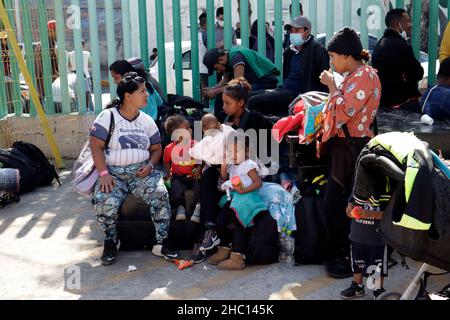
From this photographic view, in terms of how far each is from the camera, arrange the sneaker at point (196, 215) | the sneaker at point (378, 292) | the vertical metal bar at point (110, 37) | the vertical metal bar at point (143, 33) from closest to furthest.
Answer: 1. the sneaker at point (378, 292)
2. the sneaker at point (196, 215)
3. the vertical metal bar at point (143, 33)
4. the vertical metal bar at point (110, 37)

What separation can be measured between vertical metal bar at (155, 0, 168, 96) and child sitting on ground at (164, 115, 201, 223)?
2318mm

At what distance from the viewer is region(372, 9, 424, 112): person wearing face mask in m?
6.64

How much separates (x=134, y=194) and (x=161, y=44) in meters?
3.15

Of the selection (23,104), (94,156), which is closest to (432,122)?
(94,156)

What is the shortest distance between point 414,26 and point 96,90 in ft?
13.4

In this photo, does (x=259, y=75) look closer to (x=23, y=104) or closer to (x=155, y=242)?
(x=155, y=242)

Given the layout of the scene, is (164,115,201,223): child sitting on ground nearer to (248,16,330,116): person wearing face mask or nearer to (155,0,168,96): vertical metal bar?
(248,16,330,116): person wearing face mask

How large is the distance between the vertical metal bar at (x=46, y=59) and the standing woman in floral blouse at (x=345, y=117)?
4.60 m

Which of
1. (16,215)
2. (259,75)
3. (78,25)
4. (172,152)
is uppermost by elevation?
(78,25)

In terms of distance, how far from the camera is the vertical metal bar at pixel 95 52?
7922mm

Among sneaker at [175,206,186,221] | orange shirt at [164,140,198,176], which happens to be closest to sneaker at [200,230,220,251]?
sneaker at [175,206,186,221]

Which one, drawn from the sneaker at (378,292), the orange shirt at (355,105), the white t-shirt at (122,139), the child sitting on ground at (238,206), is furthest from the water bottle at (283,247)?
the white t-shirt at (122,139)

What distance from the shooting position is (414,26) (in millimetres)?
7836

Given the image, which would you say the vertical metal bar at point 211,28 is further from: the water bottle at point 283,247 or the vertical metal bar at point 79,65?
the water bottle at point 283,247
